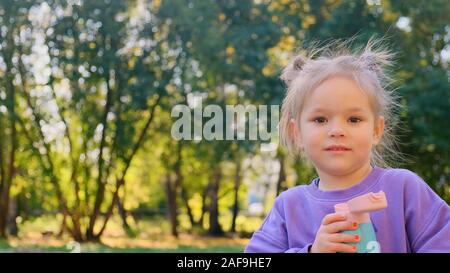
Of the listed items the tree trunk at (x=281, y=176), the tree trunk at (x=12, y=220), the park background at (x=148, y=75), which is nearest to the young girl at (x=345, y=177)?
the park background at (x=148, y=75)

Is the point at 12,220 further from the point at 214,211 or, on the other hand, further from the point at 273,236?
the point at 273,236

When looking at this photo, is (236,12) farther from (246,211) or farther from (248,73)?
(246,211)

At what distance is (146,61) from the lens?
1004cm

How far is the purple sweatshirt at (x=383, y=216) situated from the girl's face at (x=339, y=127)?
0.06 m

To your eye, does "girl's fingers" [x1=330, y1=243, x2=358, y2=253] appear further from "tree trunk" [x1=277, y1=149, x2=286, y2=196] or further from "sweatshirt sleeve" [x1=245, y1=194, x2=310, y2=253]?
"tree trunk" [x1=277, y1=149, x2=286, y2=196]

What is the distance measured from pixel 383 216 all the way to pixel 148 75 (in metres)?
8.94

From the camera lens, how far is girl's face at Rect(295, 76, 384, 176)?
4.21 feet

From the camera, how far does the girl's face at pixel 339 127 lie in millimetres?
1284

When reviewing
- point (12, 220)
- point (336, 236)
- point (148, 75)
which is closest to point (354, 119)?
point (336, 236)

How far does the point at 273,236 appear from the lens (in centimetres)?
134

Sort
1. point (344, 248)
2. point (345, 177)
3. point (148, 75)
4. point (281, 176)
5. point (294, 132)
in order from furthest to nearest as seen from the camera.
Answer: point (281, 176), point (148, 75), point (294, 132), point (345, 177), point (344, 248)
